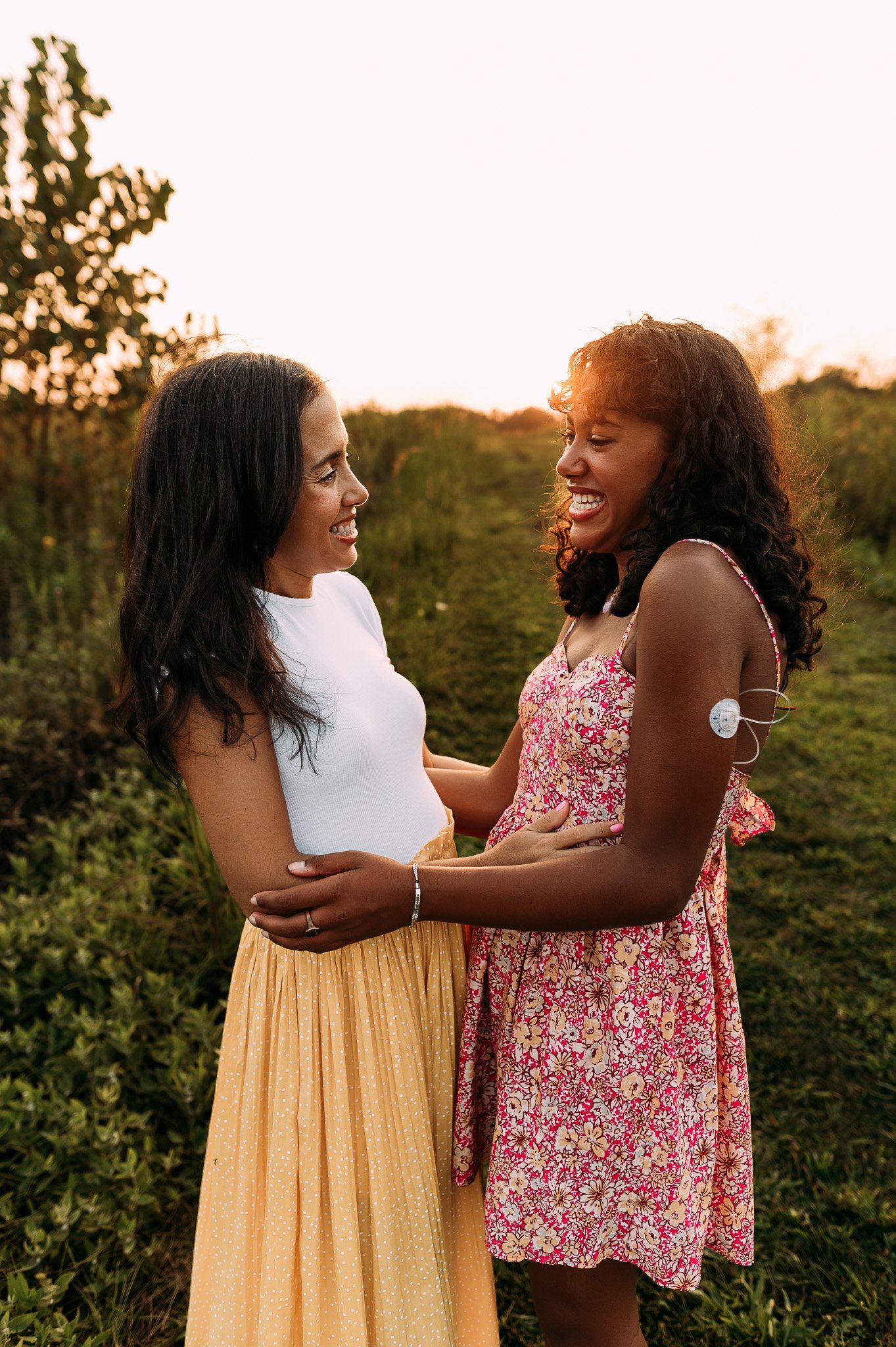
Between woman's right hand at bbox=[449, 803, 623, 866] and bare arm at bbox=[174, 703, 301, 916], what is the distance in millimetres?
304

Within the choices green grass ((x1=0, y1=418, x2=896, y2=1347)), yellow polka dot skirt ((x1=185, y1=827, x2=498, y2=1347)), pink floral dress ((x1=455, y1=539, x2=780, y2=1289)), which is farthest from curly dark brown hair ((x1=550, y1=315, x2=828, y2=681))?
green grass ((x1=0, y1=418, x2=896, y2=1347))

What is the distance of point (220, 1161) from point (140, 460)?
1.24 metres

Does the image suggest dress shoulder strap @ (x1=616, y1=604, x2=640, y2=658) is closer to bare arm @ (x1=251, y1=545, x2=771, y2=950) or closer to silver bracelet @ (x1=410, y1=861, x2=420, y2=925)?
bare arm @ (x1=251, y1=545, x2=771, y2=950)

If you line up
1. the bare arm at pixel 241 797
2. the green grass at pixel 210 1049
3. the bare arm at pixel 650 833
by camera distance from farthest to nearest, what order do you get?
the green grass at pixel 210 1049 → the bare arm at pixel 241 797 → the bare arm at pixel 650 833

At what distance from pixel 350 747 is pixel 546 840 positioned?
1.17 ft

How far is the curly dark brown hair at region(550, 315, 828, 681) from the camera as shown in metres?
1.38

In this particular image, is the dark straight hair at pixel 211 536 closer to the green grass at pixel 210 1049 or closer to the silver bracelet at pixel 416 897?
the silver bracelet at pixel 416 897

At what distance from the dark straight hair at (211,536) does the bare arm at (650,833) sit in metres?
0.27

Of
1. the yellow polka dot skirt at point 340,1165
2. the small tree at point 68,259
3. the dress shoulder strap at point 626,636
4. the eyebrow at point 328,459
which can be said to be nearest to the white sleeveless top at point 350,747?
the yellow polka dot skirt at point 340,1165

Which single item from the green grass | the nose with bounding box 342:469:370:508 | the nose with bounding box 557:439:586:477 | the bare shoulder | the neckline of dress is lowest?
the green grass

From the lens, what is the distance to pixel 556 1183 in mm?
1515

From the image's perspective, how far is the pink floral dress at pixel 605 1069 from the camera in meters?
1.49

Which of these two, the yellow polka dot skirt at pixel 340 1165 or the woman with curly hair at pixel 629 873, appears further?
the yellow polka dot skirt at pixel 340 1165

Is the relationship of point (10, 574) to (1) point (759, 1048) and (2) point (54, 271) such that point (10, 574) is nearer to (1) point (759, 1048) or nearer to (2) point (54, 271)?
(2) point (54, 271)
